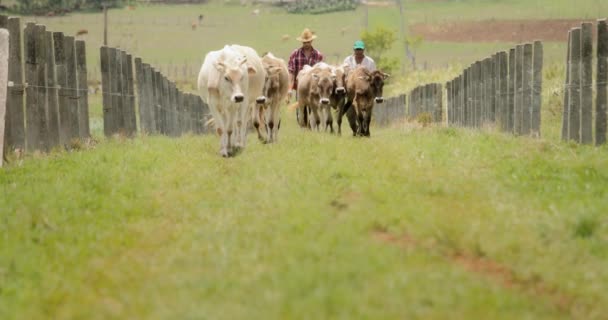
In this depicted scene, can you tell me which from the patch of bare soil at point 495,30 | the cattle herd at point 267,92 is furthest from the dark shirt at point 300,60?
the patch of bare soil at point 495,30

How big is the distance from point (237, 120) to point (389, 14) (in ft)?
288

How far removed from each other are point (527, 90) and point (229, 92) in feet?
18.8

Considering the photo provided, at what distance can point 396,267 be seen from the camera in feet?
21.9

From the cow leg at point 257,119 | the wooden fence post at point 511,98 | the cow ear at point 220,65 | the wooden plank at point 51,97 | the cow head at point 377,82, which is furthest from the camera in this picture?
the cow head at point 377,82

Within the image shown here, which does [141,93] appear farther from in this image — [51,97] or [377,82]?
[51,97]

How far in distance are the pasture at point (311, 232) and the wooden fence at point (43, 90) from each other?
0.53 metres

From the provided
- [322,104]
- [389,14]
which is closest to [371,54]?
[389,14]

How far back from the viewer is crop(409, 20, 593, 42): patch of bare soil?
64.6 meters

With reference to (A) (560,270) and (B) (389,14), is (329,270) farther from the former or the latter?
(B) (389,14)

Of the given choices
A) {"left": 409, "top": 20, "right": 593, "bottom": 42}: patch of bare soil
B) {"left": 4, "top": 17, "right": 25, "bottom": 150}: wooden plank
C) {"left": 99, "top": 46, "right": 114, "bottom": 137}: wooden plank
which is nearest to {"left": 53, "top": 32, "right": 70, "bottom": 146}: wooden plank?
{"left": 4, "top": 17, "right": 25, "bottom": 150}: wooden plank

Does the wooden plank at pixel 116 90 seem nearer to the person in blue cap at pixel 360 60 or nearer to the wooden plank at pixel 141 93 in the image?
the wooden plank at pixel 141 93

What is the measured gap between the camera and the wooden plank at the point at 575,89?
50.3 ft

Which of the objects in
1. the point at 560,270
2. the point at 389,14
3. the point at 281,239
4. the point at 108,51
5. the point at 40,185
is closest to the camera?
the point at 560,270

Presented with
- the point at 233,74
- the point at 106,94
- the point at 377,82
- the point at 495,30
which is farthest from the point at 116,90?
the point at 495,30
